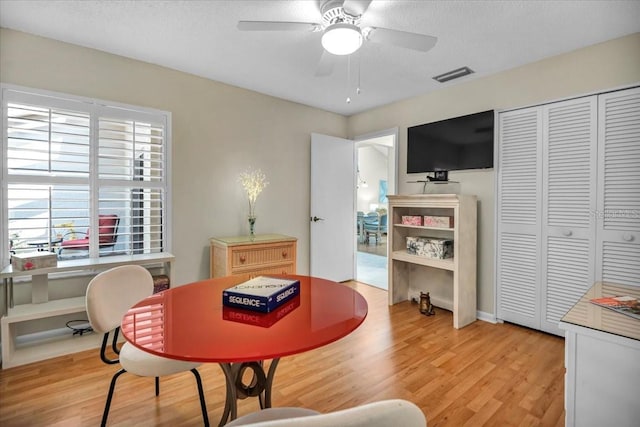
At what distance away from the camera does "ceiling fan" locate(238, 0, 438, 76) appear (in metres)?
1.79


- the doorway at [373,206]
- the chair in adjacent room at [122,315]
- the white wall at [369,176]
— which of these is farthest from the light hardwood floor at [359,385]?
the white wall at [369,176]

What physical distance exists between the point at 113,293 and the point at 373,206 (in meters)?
9.08

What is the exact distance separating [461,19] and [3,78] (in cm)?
342

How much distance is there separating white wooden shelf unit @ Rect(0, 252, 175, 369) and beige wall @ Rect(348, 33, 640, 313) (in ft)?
10.7

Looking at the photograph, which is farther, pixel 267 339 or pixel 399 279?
pixel 399 279

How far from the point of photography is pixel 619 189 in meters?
2.44

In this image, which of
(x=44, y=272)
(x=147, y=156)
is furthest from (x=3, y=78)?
(x=44, y=272)

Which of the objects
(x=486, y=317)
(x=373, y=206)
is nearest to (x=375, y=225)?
(x=373, y=206)

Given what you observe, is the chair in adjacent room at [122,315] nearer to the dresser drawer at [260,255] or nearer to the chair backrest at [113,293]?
the chair backrest at [113,293]

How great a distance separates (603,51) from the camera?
2502 mm

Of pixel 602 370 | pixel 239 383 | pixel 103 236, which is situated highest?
pixel 103 236

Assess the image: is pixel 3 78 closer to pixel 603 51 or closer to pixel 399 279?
pixel 399 279

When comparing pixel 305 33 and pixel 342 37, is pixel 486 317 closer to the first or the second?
pixel 342 37

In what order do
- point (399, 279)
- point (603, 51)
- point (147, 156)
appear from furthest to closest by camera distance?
point (399, 279), point (147, 156), point (603, 51)
